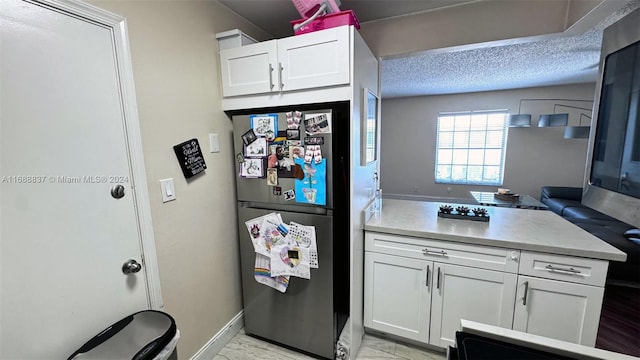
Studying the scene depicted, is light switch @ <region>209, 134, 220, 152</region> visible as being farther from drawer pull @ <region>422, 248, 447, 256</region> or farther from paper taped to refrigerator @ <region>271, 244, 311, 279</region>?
drawer pull @ <region>422, 248, 447, 256</region>

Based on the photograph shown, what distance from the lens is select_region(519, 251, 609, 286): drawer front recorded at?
1348 millimetres

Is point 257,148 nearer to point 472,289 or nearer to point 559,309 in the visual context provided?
point 472,289

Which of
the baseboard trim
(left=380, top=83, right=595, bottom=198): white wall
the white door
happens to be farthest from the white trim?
(left=380, top=83, right=595, bottom=198): white wall

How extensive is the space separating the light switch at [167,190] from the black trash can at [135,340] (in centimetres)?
57

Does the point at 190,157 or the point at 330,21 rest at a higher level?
the point at 330,21

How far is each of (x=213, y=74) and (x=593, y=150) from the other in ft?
6.94

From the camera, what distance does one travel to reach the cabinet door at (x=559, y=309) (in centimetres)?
138

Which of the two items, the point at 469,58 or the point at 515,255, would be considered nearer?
the point at 515,255

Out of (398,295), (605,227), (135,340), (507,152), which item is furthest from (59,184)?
(507,152)

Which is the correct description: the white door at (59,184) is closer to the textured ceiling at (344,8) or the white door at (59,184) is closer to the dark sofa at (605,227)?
the textured ceiling at (344,8)

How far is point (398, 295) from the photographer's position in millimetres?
1771

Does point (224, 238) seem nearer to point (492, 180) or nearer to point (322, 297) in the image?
point (322, 297)

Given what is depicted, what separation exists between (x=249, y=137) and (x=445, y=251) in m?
1.45

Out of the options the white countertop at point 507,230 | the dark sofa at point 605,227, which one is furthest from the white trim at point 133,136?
the dark sofa at point 605,227
